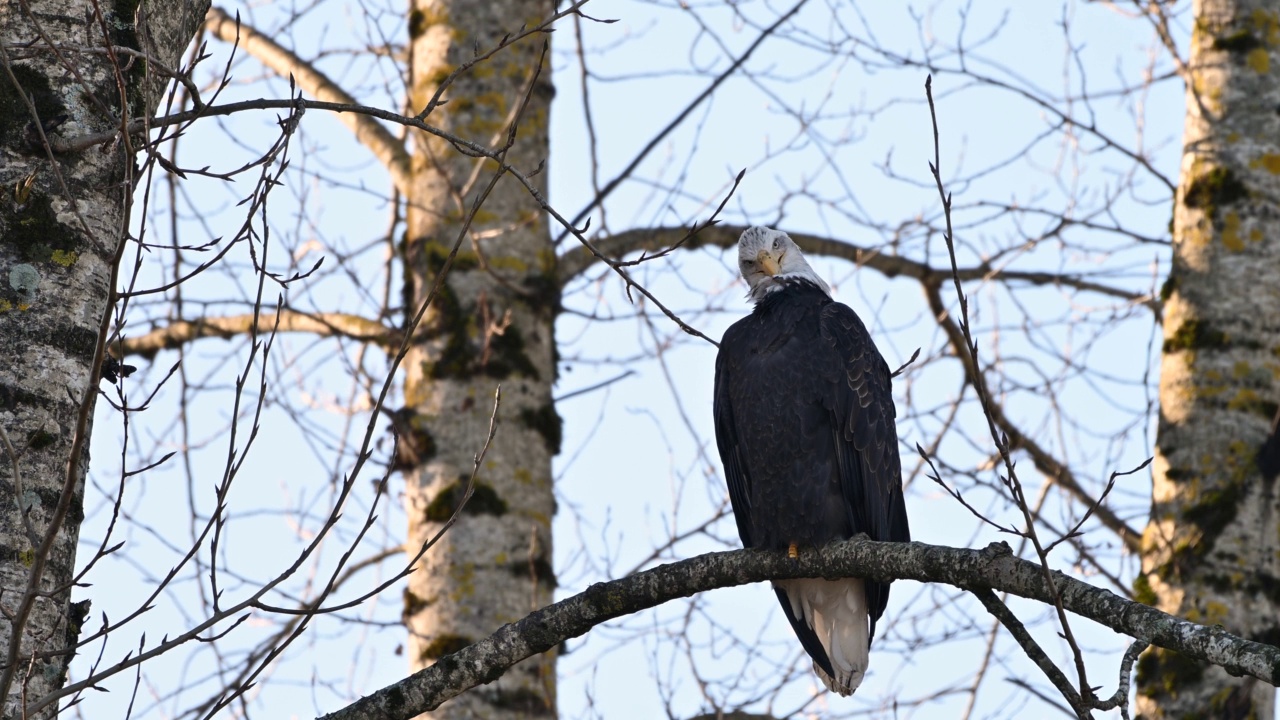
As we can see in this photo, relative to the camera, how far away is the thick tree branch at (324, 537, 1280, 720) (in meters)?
2.12

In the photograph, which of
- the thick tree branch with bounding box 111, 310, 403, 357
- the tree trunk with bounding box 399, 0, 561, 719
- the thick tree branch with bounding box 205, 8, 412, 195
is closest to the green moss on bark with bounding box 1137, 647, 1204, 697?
the tree trunk with bounding box 399, 0, 561, 719

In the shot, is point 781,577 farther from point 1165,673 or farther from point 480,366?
point 480,366

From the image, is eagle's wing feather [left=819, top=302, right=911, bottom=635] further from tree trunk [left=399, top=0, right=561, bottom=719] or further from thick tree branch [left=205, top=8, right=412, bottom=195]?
thick tree branch [left=205, top=8, right=412, bottom=195]

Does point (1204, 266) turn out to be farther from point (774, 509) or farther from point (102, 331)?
point (102, 331)

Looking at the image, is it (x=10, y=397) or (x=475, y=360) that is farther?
(x=475, y=360)

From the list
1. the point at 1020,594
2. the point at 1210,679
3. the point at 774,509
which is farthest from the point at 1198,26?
the point at 1020,594

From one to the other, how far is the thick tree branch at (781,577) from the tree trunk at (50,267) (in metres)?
0.56

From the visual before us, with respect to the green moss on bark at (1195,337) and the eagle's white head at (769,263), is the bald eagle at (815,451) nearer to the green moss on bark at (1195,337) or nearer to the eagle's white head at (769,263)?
the eagle's white head at (769,263)

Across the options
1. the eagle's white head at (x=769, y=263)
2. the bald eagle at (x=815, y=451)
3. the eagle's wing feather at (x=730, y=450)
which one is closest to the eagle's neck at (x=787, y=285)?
the eagle's white head at (x=769, y=263)

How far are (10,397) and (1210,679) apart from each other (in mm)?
3550

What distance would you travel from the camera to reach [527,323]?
207 inches

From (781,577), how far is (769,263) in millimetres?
1835

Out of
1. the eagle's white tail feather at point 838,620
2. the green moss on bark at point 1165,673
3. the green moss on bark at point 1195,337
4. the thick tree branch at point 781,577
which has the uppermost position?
the green moss on bark at point 1195,337

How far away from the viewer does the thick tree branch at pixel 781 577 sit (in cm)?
212
